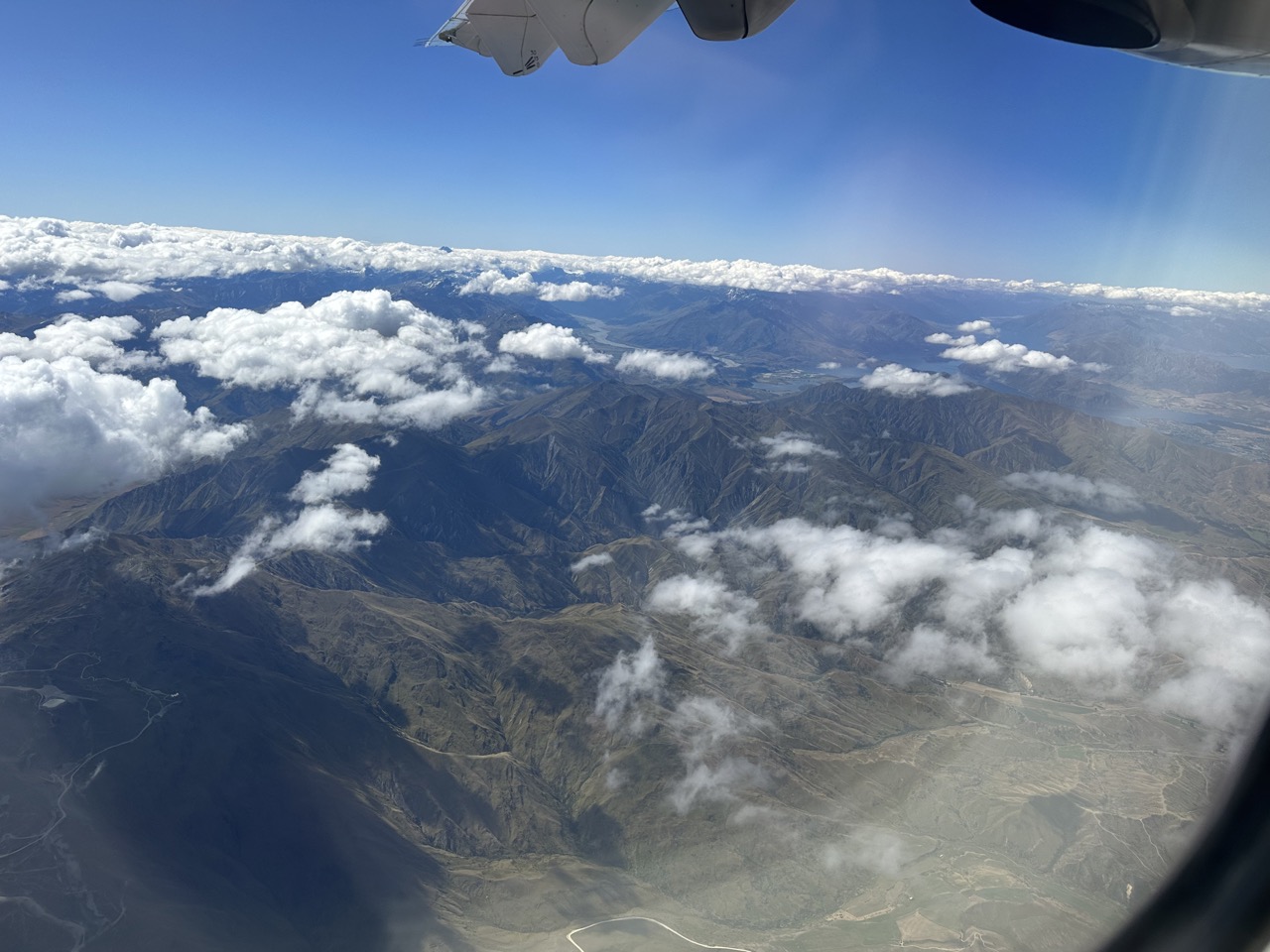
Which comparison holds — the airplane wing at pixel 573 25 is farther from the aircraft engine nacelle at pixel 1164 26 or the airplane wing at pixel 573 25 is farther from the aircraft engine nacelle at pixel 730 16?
the aircraft engine nacelle at pixel 1164 26

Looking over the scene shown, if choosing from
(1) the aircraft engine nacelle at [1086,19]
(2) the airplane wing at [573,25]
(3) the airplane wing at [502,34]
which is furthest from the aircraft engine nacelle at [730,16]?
(3) the airplane wing at [502,34]

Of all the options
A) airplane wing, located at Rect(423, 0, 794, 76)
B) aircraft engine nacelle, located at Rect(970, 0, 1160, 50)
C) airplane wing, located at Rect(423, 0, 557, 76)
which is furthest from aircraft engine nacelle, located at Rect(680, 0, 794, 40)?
airplane wing, located at Rect(423, 0, 557, 76)

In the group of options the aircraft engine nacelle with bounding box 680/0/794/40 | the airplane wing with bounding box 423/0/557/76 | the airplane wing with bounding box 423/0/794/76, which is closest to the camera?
the aircraft engine nacelle with bounding box 680/0/794/40

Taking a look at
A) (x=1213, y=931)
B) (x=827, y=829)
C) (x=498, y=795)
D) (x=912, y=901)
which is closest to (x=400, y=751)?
(x=498, y=795)

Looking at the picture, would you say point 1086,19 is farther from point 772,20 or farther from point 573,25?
point 573,25

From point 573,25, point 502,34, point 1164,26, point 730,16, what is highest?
point 502,34

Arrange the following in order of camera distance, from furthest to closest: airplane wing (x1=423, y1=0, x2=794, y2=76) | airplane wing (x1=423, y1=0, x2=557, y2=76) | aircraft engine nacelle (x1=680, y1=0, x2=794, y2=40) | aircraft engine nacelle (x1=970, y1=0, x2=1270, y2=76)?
airplane wing (x1=423, y1=0, x2=557, y2=76)
airplane wing (x1=423, y1=0, x2=794, y2=76)
aircraft engine nacelle (x1=680, y1=0, x2=794, y2=40)
aircraft engine nacelle (x1=970, y1=0, x2=1270, y2=76)

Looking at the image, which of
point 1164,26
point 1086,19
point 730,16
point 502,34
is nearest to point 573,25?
point 502,34

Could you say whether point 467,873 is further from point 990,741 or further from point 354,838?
point 990,741

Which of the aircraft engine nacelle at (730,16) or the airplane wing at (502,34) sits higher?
the airplane wing at (502,34)

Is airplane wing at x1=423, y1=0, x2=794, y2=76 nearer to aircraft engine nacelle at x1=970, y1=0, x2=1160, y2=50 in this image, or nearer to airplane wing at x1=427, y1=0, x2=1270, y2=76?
airplane wing at x1=427, y1=0, x2=1270, y2=76

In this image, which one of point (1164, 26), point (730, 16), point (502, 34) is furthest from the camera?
point (502, 34)
